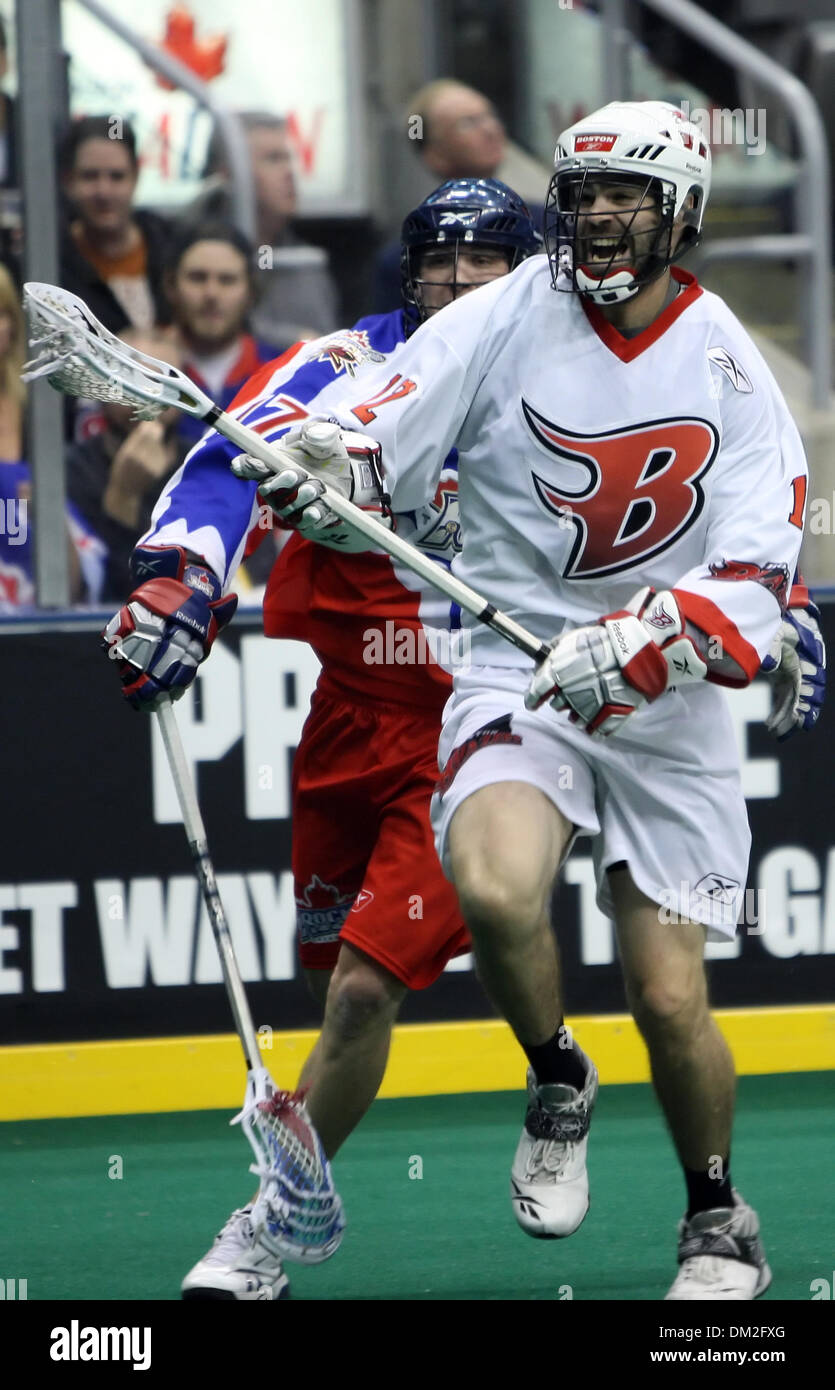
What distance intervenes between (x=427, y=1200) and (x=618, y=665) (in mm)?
1632

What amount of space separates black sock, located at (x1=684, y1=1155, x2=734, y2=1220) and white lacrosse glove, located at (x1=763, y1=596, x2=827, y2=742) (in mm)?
743

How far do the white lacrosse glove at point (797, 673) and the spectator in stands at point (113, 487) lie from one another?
202 centimetres

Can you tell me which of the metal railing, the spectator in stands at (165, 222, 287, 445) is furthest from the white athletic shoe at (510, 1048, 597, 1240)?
the metal railing

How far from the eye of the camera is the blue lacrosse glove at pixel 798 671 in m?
3.76

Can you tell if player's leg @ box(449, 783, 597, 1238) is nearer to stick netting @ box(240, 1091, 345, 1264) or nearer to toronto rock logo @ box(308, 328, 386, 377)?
stick netting @ box(240, 1091, 345, 1264)

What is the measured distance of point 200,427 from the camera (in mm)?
5504

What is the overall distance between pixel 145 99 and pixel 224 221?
17.6 inches

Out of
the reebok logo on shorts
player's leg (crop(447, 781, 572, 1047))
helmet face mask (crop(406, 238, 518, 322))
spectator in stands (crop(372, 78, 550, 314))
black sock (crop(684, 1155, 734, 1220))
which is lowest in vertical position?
black sock (crop(684, 1155, 734, 1220))

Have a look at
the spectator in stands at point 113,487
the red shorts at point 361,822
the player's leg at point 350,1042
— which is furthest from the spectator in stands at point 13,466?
the player's leg at point 350,1042

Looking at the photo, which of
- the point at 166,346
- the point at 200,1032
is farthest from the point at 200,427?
the point at 200,1032

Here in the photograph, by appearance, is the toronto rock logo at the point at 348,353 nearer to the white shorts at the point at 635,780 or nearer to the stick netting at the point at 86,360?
the stick netting at the point at 86,360

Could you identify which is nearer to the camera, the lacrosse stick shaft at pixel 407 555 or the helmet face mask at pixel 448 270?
the lacrosse stick shaft at pixel 407 555

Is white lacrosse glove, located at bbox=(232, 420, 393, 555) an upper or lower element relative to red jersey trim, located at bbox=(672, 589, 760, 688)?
upper

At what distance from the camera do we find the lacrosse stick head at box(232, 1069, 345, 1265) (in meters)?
3.56
